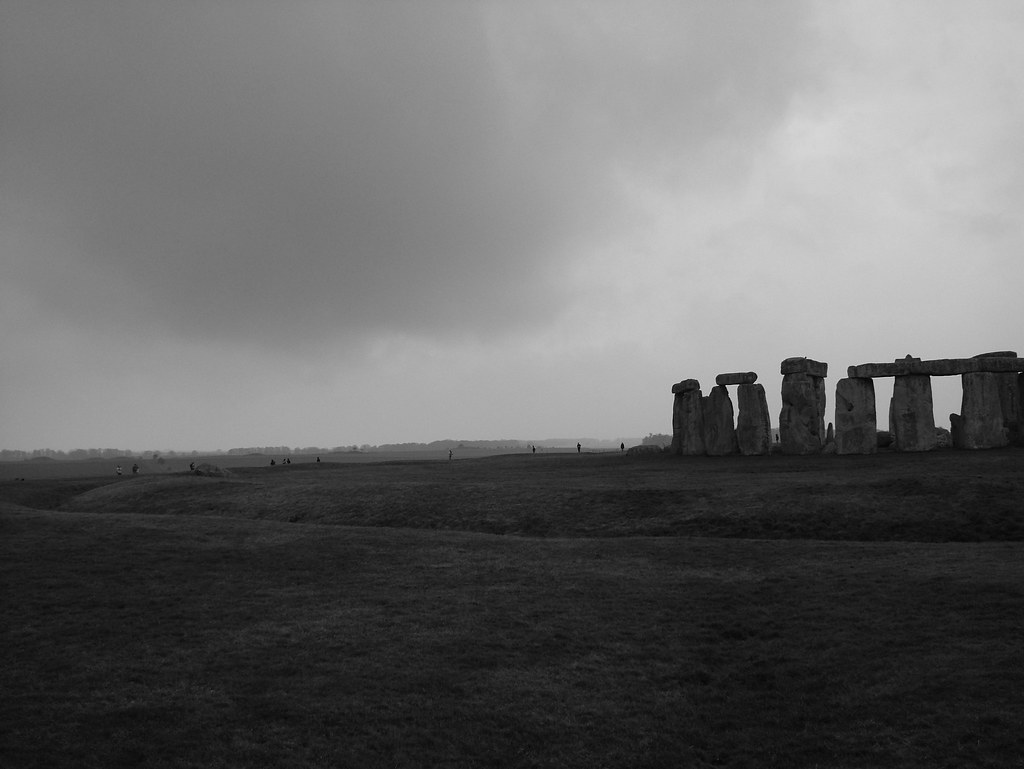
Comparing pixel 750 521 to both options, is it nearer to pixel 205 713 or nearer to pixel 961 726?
pixel 961 726

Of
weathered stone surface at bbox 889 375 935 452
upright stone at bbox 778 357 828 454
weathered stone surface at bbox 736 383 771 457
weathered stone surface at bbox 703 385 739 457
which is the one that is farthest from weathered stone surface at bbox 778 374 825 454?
weathered stone surface at bbox 889 375 935 452

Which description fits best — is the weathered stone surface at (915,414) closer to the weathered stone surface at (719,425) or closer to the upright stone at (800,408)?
the upright stone at (800,408)

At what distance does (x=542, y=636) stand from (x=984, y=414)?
30.8m

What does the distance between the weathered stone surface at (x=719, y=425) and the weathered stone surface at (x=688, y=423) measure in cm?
68

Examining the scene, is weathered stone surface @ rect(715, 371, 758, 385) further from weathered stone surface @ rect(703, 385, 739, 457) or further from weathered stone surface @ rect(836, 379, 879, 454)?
weathered stone surface @ rect(836, 379, 879, 454)

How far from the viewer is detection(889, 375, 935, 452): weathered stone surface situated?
38.0 m

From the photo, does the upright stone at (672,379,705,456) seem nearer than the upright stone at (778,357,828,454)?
No

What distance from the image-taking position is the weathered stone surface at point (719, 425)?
43219 mm

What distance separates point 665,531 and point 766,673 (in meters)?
12.9

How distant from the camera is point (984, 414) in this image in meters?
36.7

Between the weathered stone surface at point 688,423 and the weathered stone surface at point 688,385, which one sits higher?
the weathered stone surface at point 688,385

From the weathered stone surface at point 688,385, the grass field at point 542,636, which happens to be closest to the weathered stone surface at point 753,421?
the weathered stone surface at point 688,385

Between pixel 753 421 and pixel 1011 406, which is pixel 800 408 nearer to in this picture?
pixel 753 421

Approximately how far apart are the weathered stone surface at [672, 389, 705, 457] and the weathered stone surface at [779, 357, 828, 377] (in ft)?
18.1
